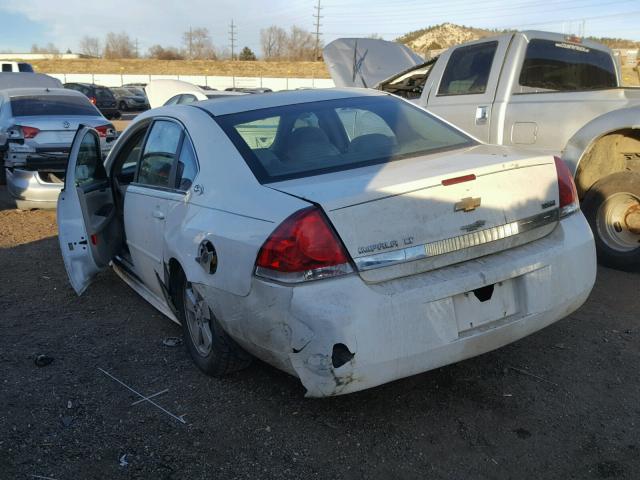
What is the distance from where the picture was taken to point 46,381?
357cm

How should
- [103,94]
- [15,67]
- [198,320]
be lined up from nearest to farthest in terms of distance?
[198,320] → [15,67] → [103,94]

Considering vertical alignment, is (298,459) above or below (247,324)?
below

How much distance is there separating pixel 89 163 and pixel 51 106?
561cm

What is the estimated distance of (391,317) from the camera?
2576mm

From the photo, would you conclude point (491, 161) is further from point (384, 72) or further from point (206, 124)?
point (384, 72)

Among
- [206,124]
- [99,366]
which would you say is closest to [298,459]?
[99,366]

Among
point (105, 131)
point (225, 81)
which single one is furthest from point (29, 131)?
point (225, 81)

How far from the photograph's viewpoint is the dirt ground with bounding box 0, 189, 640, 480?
2.68 metres

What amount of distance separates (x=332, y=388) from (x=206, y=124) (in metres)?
1.78

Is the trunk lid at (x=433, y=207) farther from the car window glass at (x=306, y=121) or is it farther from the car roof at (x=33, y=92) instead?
the car roof at (x=33, y=92)

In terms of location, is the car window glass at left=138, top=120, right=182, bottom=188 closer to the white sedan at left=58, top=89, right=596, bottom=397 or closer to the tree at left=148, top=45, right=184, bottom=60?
the white sedan at left=58, top=89, right=596, bottom=397

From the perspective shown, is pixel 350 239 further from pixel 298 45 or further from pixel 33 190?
pixel 298 45

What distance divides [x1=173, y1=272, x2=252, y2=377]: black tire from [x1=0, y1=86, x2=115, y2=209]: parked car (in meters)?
4.53

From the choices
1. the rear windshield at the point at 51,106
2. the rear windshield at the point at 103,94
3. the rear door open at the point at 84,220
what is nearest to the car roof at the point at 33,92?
the rear windshield at the point at 51,106
